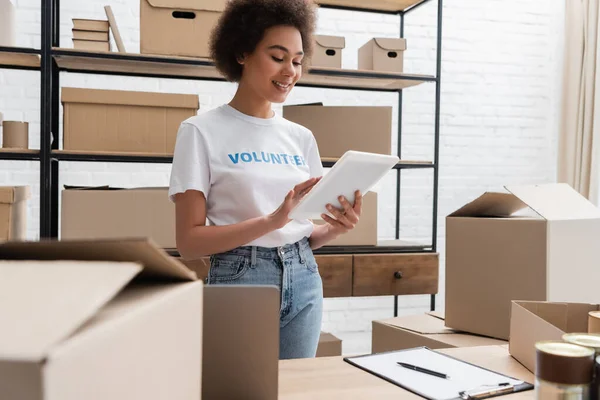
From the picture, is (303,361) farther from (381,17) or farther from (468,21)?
(468,21)

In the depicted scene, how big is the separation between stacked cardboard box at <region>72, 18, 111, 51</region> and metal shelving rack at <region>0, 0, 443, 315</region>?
4 centimetres

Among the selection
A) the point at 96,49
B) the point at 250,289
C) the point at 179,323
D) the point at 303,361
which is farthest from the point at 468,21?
the point at 179,323

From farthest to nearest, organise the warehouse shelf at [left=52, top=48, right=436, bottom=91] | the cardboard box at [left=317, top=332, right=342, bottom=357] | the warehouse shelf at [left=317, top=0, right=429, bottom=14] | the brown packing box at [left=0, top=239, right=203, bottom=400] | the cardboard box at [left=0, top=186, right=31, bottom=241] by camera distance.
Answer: the warehouse shelf at [left=317, top=0, right=429, bottom=14], the cardboard box at [left=317, top=332, right=342, bottom=357], the warehouse shelf at [left=52, top=48, right=436, bottom=91], the cardboard box at [left=0, top=186, right=31, bottom=241], the brown packing box at [left=0, top=239, right=203, bottom=400]

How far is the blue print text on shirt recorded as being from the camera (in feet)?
4.71

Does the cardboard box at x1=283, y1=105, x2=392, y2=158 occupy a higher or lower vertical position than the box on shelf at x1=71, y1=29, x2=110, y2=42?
lower

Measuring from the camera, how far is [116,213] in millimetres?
2234

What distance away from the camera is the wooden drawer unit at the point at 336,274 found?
2.41 meters

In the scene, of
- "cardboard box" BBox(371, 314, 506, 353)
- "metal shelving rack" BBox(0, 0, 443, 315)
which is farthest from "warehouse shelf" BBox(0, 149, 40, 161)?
"cardboard box" BBox(371, 314, 506, 353)

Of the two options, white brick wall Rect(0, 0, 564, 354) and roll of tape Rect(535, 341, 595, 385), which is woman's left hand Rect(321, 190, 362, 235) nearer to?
roll of tape Rect(535, 341, 595, 385)

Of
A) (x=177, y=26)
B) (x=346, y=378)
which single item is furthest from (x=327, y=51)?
(x=346, y=378)

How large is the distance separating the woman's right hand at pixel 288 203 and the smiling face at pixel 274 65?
0.30 m

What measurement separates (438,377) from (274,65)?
0.88 m

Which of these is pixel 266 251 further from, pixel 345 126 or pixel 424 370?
pixel 345 126

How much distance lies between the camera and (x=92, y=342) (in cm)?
35
